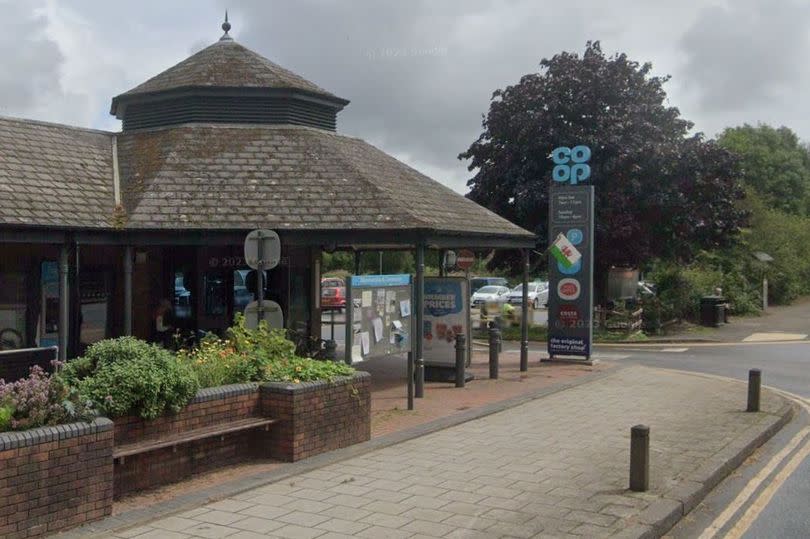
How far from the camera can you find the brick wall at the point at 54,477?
5793mm

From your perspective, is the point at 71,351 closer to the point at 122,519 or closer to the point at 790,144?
the point at 122,519

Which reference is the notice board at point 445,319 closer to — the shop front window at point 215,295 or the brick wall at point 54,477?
the shop front window at point 215,295

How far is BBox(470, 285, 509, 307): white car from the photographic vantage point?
40.8 m

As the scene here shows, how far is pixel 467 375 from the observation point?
1588 cm

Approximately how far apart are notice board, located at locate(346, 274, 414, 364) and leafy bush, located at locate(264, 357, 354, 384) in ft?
5.74

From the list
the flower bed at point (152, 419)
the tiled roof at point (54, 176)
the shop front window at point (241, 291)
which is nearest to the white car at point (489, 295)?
the shop front window at point (241, 291)

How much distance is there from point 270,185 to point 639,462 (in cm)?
885

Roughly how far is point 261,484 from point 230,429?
0.69 metres

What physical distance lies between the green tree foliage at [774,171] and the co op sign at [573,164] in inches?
1608

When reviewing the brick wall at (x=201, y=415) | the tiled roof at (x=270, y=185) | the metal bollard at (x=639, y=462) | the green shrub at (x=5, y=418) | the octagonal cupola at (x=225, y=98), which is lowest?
the metal bollard at (x=639, y=462)

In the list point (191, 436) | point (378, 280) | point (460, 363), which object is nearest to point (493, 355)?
point (460, 363)

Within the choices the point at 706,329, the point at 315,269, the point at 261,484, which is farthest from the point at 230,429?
the point at 706,329

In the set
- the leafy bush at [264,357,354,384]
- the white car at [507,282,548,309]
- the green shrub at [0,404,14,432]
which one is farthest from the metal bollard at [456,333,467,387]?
the white car at [507,282,548,309]

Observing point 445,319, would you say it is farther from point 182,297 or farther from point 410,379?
point 182,297
